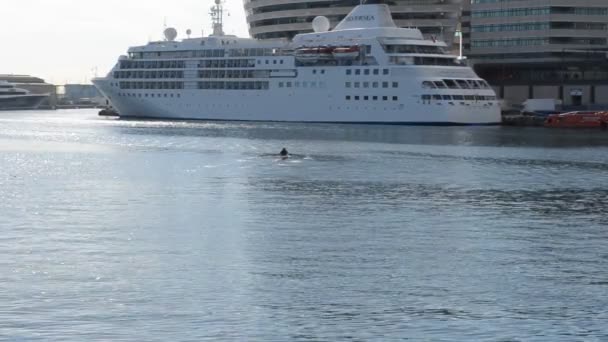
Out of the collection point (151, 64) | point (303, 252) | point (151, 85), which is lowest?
point (303, 252)

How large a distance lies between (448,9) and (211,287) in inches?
6085

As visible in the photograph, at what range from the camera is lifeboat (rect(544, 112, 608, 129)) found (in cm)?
14512

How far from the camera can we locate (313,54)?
14762 cm

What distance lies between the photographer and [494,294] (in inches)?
1218

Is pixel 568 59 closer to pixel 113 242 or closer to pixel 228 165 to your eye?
pixel 228 165

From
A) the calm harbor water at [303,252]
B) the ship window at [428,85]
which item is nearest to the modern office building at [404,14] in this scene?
the ship window at [428,85]

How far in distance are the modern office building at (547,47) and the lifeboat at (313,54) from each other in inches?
1783

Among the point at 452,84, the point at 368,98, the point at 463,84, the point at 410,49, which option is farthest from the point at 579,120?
the point at 368,98

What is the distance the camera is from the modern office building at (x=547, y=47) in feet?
581

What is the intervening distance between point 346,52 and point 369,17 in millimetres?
8530

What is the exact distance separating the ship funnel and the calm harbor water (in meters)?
73.3

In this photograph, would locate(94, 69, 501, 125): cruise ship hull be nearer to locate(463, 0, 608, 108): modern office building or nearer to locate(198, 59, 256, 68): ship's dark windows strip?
locate(198, 59, 256, 68): ship's dark windows strip

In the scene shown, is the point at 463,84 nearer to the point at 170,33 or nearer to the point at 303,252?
the point at 170,33

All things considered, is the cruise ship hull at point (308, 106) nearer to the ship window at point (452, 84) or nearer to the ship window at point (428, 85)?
the ship window at point (428, 85)
